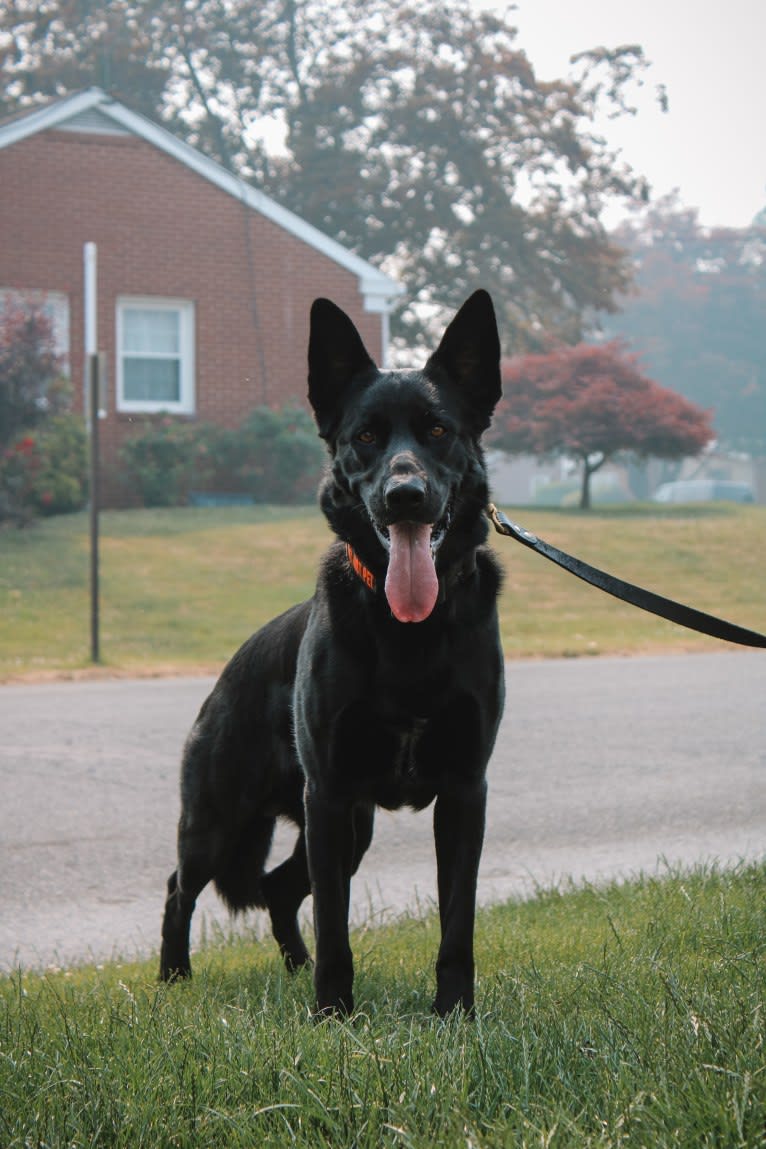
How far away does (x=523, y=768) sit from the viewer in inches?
342

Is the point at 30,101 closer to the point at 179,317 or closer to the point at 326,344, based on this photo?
the point at 179,317

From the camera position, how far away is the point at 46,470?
21.0 meters

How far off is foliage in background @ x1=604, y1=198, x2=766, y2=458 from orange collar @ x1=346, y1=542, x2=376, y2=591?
242ft

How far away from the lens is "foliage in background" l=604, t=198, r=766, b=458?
7806 centimetres

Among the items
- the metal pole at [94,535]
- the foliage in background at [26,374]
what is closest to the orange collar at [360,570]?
the metal pole at [94,535]

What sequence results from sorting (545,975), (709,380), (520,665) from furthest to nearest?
(709,380)
(520,665)
(545,975)

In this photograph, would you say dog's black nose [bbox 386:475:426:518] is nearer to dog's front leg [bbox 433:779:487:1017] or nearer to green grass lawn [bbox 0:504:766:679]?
dog's front leg [bbox 433:779:487:1017]

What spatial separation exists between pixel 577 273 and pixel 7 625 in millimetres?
28565

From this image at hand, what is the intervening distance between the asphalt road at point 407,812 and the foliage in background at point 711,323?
67.3m

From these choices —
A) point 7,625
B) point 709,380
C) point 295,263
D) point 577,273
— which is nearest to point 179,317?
point 295,263

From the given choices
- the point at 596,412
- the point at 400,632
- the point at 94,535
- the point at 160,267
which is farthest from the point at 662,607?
the point at 596,412

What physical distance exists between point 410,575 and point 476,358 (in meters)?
0.84

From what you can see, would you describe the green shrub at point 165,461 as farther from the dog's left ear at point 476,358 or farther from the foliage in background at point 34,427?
the dog's left ear at point 476,358

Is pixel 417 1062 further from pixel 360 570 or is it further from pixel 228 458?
pixel 228 458
